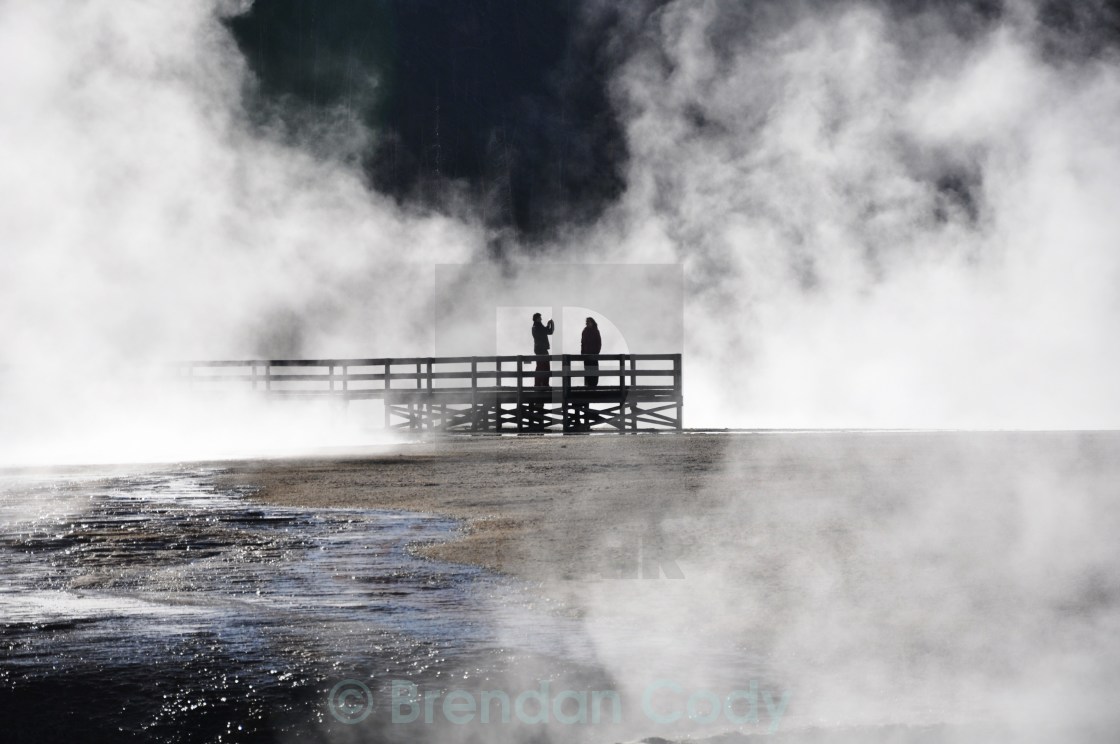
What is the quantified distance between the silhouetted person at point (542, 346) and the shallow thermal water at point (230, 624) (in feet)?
44.5

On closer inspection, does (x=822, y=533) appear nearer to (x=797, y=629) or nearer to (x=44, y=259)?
(x=797, y=629)

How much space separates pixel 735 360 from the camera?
97.0ft

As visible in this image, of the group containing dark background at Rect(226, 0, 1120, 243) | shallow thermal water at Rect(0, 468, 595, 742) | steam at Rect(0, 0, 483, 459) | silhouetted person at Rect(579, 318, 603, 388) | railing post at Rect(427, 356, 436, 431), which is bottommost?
shallow thermal water at Rect(0, 468, 595, 742)

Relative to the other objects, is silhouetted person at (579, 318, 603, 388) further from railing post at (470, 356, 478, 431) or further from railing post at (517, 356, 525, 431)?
railing post at (470, 356, 478, 431)

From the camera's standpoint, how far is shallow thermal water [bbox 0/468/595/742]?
13.7ft

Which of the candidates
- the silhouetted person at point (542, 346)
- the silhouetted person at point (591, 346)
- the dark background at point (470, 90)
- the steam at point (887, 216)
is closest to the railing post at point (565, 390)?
the silhouetted person at point (542, 346)

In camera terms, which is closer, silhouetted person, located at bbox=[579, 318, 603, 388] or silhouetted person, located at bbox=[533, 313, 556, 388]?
silhouetted person, located at bbox=[533, 313, 556, 388]

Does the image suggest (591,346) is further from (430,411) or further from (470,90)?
(470,90)

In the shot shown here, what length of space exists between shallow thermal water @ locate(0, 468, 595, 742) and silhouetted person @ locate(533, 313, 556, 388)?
13561 mm

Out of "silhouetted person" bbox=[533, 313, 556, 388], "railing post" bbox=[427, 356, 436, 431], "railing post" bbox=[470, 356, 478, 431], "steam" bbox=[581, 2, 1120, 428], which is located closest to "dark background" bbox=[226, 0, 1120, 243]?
"steam" bbox=[581, 2, 1120, 428]

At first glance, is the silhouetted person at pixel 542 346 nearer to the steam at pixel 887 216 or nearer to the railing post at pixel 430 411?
the railing post at pixel 430 411

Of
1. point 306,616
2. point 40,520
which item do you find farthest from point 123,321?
point 306,616

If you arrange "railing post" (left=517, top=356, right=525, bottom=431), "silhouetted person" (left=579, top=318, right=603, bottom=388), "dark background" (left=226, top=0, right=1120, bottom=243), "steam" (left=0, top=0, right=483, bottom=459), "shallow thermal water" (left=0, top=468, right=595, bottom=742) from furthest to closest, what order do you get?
"dark background" (left=226, top=0, right=1120, bottom=243) < "silhouetted person" (left=579, top=318, right=603, bottom=388) < "railing post" (left=517, top=356, right=525, bottom=431) < "steam" (left=0, top=0, right=483, bottom=459) < "shallow thermal water" (left=0, top=468, right=595, bottom=742)

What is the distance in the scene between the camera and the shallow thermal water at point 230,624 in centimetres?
417
